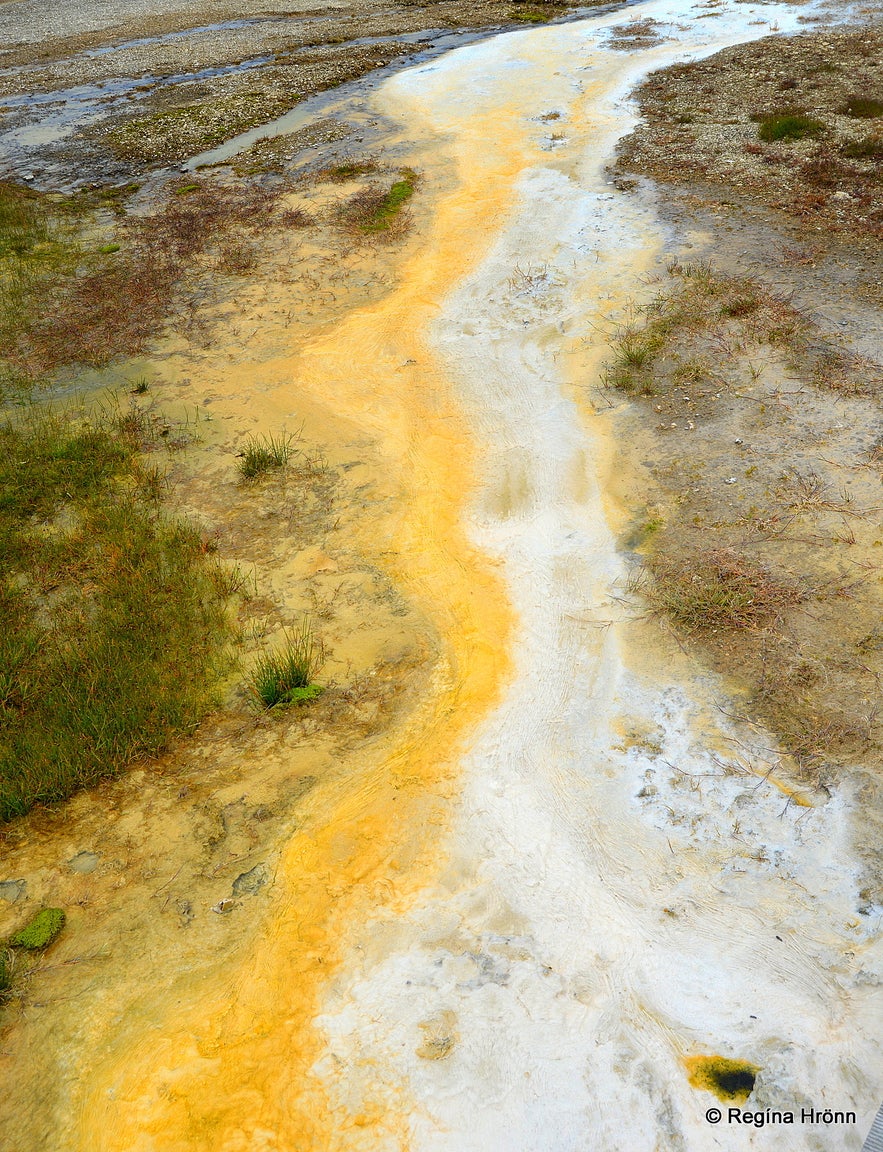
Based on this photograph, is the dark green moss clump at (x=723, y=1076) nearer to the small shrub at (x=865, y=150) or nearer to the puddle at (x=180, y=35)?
the small shrub at (x=865, y=150)

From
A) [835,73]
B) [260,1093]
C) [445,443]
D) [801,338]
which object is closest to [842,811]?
[260,1093]

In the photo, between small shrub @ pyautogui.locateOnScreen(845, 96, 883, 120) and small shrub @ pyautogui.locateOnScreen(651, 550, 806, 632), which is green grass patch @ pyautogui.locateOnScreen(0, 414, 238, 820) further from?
small shrub @ pyautogui.locateOnScreen(845, 96, 883, 120)

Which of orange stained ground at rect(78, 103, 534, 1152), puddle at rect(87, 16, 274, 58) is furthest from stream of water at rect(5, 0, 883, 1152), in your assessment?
puddle at rect(87, 16, 274, 58)

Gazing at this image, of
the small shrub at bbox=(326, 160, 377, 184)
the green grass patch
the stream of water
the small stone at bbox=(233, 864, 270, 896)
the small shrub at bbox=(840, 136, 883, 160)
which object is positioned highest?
the small shrub at bbox=(326, 160, 377, 184)

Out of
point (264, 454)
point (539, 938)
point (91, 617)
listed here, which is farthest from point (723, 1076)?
point (264, 454)

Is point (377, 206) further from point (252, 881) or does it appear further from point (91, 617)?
point (252, 881)

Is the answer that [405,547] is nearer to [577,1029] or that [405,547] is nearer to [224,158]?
[577,1029]
